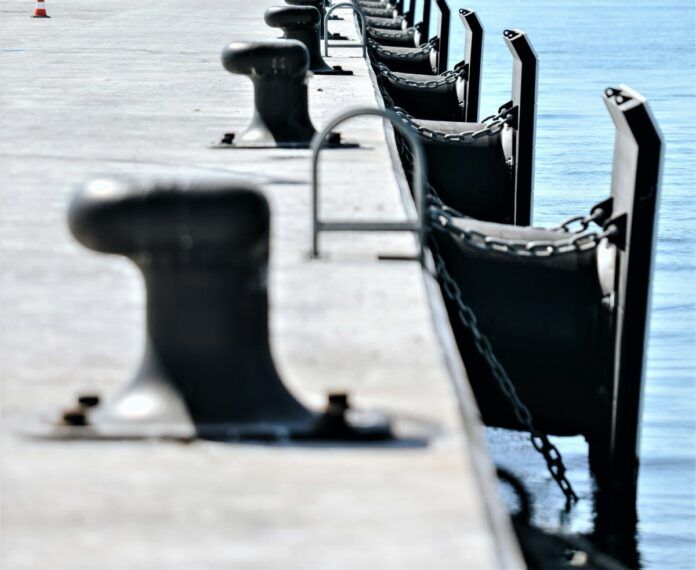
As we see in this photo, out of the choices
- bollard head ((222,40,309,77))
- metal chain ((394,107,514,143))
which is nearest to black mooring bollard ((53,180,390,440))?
bollard head ((222,40,309,77))

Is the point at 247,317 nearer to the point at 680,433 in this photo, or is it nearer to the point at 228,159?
the point at 228,159

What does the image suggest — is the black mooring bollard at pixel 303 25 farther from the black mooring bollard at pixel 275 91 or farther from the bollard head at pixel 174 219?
the bollard head at pixel 174 219

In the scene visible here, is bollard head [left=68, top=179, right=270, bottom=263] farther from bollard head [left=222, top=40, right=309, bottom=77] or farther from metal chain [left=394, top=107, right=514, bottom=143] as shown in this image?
metal chain [left=394, top=107, right=514, bottom=143]

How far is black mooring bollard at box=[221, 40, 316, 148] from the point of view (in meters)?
10.6

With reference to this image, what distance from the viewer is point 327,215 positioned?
8141 mm

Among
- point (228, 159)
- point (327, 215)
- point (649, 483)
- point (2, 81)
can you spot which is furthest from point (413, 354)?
point (2, 81)

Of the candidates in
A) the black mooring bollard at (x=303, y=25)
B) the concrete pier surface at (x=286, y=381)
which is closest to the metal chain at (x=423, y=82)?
the black mooring bollard at (x=303, y=25)

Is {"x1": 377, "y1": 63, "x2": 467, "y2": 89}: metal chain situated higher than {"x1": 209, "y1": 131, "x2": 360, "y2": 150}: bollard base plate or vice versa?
{"x1": 209, "y1": 131, "x2": 360, "y2": 150}: bollard base plate

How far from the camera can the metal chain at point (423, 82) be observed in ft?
63.5

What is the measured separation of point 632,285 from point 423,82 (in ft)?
38.8

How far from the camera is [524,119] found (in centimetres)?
1510

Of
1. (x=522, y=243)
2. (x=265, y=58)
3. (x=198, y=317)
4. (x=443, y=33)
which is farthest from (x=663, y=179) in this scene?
(x=198, y=317)

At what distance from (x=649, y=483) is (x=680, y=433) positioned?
1718 millimetres

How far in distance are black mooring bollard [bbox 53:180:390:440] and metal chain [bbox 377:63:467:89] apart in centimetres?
1446
